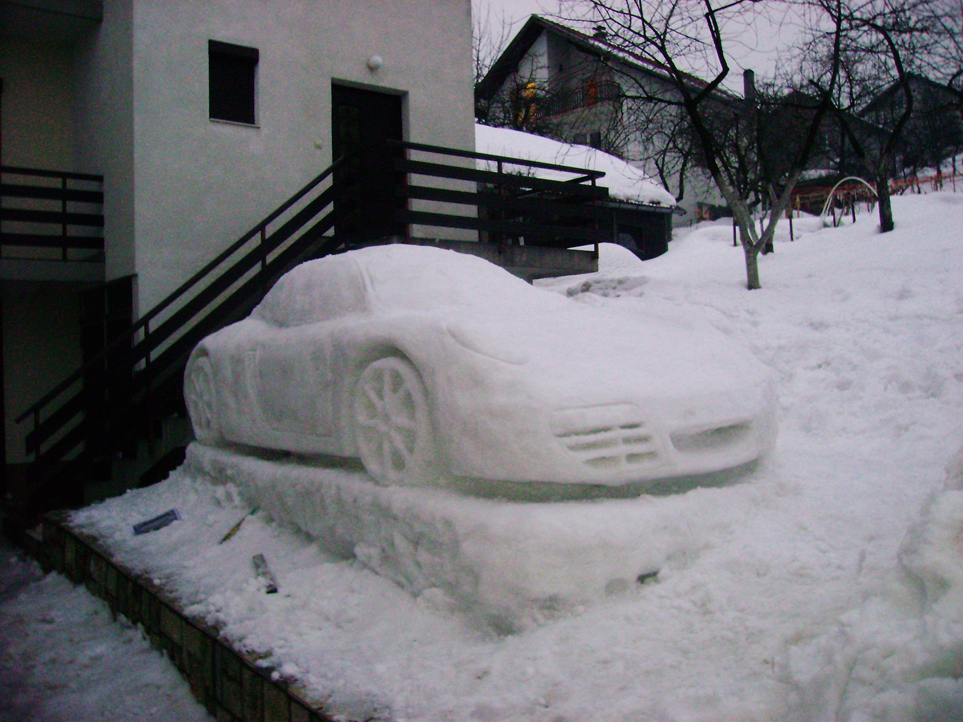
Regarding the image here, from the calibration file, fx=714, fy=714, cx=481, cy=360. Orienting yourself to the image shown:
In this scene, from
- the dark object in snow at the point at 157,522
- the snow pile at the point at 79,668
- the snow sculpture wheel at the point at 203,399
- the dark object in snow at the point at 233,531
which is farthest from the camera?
the snow sculpture wheel at the point at 203,399

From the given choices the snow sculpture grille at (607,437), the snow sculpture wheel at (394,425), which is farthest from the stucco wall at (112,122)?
the snow sculpture grille at (607,437)

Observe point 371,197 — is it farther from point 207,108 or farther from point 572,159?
point 572,159

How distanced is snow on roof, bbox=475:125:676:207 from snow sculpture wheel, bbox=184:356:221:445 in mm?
12892

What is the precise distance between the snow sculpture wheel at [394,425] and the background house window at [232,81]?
5879 millimetres

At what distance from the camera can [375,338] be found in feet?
11.2

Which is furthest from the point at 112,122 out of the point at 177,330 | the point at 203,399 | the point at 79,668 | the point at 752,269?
the point at 752,269

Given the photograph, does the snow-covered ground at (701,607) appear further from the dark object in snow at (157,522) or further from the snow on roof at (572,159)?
the snow on roof at (572,159)

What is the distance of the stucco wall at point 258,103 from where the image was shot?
7.45m

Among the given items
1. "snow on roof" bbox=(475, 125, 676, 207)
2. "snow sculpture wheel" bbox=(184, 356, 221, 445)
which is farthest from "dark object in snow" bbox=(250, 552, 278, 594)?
"snow on roof" bbox=(475, 125, 676, 207)

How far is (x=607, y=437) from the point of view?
2.91 m

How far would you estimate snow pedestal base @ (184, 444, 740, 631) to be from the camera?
2.73 meters

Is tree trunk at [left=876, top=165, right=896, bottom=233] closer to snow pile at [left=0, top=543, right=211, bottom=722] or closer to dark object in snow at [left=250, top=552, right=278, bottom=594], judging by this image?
dark object in snow at [left=250, top=552, right=278, bottom=594]

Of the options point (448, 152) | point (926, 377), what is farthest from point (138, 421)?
point (926, 377)

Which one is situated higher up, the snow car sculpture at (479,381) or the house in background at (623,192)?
the house in background at (623,192)
